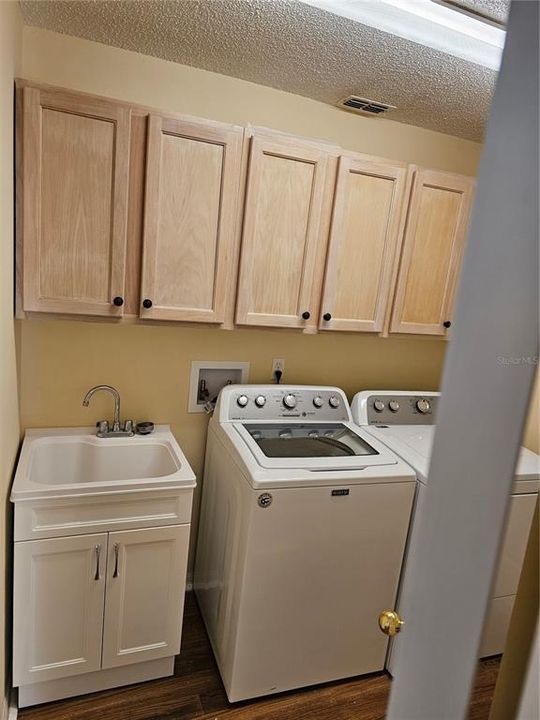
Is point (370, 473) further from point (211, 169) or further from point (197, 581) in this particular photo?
point (211, 169)

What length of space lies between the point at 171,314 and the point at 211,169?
22.7 inches

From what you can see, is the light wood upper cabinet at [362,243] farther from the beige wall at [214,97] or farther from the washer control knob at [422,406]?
the washer control knob at [422,406]

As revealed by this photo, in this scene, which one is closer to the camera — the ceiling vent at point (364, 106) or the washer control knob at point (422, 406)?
the ceiling vent at point (364, 106)

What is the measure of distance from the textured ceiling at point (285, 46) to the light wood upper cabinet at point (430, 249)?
35 centimetres

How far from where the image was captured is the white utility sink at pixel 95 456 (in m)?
1.94

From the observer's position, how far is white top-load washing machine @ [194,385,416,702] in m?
1.71

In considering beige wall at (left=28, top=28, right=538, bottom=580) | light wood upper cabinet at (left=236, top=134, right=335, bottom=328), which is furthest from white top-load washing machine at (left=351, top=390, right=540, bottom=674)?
light wood upper cabinet at (left=236, top=134, right=335, bottom=328)

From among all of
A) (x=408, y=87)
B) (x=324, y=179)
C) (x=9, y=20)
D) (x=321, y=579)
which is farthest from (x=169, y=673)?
(x=408, y=87)

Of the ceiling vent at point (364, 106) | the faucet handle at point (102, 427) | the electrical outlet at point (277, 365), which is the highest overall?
the ceiling vent at point (364, 106)

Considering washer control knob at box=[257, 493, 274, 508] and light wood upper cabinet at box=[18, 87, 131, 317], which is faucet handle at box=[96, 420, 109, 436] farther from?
washer control knob at box=[257, 493, 274, 508]

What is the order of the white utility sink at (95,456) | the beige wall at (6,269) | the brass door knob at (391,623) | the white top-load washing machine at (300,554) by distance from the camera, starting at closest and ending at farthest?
the brass door knob at (391,623) → the beige wall at (6,269) → the white top-load washing machine at (300,554) → the white utility sink at (95,456)

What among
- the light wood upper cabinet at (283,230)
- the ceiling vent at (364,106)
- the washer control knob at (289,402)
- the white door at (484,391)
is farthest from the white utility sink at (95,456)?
the ceiling vent at (364,106)

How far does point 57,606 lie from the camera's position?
167 centimetres

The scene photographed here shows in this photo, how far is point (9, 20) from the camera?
1.33 meters
